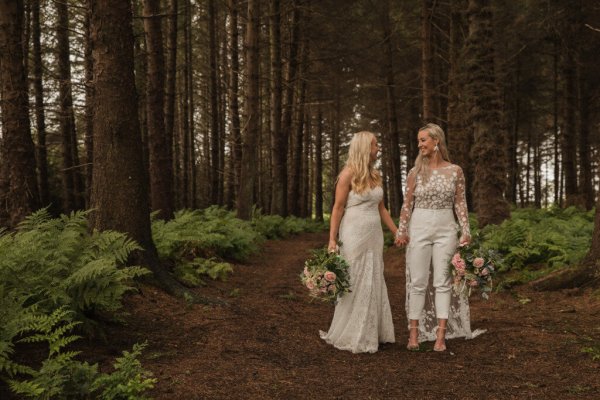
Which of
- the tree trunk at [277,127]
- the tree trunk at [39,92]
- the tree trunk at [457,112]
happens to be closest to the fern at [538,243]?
the tree trunk at [457,112]

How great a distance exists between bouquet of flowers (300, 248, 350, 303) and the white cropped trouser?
80 centimetres

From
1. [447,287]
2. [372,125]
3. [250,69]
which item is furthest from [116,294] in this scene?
[372,125]

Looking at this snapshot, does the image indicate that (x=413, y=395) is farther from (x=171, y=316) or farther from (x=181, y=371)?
(x=171, y=316)

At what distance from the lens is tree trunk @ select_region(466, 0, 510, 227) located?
37.1 ft

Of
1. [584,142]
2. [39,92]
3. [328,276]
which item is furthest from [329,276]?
[584,142]

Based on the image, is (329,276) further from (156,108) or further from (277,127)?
(277,127)

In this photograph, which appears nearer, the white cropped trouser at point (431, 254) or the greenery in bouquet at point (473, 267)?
the greenery in bouquet at point (473, 267)

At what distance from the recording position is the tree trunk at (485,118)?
11.3 meters

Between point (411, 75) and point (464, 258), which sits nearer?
point (464, 258)

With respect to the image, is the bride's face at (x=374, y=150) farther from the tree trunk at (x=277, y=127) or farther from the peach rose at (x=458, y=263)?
the tree trunk at (x=277, y=127)

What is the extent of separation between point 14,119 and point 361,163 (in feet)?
23.5

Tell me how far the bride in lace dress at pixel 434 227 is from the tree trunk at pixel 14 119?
7.41 m

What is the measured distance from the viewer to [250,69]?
15641 mm

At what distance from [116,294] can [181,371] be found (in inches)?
39.9
